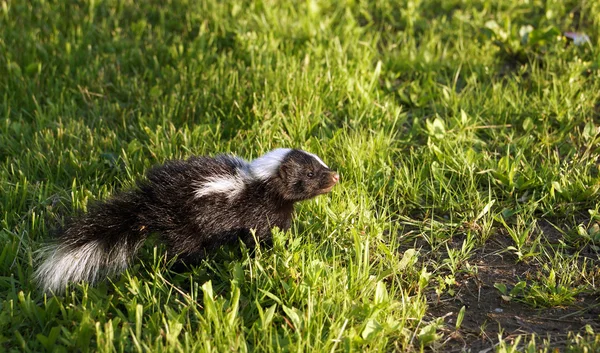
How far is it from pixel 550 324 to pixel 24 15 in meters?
5.88

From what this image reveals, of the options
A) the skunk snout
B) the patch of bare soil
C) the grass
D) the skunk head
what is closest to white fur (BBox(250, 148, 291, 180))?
the skunk head

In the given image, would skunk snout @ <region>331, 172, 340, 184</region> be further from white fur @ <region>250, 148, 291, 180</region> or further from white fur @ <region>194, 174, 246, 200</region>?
white fur @ <region>194, 174, 246, 200</region>

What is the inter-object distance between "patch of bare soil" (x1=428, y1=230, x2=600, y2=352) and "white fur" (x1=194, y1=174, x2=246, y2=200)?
1280mm

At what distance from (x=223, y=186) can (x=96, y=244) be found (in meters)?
0.78

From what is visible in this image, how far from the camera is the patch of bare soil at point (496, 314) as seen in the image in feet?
12.7

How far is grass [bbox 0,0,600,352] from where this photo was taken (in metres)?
3.87

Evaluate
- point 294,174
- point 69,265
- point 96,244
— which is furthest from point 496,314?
point 69,265

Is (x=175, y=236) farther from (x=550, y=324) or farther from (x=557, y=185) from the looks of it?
(x=557, y=185)

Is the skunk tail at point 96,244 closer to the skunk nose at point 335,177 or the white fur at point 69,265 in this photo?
the white fur at point 69,265

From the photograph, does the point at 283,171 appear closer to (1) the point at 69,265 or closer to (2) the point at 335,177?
(2) the point at 335,177

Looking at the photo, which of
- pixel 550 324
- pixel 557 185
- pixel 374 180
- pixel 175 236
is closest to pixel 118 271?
pixel 175 236

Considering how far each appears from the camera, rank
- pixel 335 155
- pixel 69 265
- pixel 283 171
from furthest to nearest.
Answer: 1. pixel 335 155
2. pixel 283 171
3. pixel 69 265

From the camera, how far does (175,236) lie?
4273 mm

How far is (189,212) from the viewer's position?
428 centimetres
